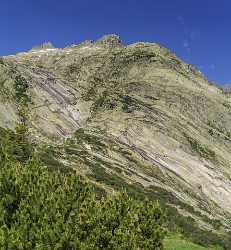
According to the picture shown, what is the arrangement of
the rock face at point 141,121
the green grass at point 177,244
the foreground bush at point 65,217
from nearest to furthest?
the foreground bush at point 65,217 < the green grass at point 177,244 < the rock face at point 141,121

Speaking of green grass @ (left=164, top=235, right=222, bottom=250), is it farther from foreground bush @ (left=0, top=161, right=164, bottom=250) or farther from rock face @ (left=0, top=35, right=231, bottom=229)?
rock face @ (left=0, top=35, right=231, bottom=229)

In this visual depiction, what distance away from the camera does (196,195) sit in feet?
340

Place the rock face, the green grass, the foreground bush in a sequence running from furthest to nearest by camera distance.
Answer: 1. the rock face
2. the green grass
3. the foreground bush

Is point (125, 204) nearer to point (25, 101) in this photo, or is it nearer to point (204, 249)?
point (204, 249)

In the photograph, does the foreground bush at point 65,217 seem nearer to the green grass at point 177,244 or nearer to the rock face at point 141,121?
the green grass at point 177,244

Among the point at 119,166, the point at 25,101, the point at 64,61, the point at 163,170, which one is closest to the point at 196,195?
the point at 163,170

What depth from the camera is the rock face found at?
10431cm

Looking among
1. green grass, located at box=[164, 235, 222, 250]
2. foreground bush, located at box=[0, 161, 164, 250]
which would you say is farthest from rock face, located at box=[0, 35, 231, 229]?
foreground bush, located at box=[0, 161, 164, 250]

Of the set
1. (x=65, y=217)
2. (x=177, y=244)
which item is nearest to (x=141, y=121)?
(x=177, y=244)

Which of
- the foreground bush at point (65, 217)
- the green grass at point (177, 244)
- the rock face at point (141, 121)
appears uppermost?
the rock face at point (141, 121)

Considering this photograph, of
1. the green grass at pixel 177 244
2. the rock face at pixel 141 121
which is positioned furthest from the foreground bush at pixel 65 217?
the rock face at pixel 141 121

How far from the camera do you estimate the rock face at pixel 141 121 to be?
104 meters

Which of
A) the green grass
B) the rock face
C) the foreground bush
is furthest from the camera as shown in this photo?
the rock face

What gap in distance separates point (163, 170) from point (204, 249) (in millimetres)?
42545
